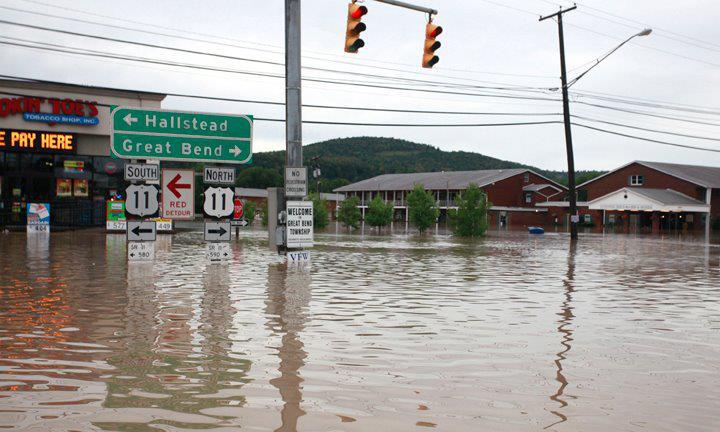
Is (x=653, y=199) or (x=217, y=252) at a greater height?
(x=653, y=199)

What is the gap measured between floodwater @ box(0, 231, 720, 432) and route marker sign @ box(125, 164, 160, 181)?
8.84 ft

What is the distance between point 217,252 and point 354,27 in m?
7.16

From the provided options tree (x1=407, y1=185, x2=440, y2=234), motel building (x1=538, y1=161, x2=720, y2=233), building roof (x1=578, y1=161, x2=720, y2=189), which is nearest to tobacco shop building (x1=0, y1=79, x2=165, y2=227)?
tree (x1=407, y1=185, x2=440, y2=234)

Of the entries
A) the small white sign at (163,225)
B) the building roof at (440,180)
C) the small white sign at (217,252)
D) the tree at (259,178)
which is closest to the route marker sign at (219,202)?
the small white sign at (217,252)

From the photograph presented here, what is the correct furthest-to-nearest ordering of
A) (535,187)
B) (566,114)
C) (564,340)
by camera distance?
(535,187) < (566,114) < (564,340)

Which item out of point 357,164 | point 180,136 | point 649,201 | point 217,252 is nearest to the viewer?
point 180,136

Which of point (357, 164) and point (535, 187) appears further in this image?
point (357, 164)

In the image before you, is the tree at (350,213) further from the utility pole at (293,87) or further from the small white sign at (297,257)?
the utility pole at (293,87)

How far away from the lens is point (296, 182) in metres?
19.6

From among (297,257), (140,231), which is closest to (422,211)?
(297,257)

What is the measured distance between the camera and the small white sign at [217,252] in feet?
64.6

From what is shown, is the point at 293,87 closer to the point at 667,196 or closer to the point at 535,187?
the point at 667,196

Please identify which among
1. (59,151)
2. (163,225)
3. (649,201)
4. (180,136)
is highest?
(59,151)

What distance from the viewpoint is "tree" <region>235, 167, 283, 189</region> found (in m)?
166
